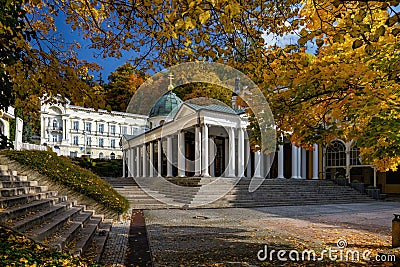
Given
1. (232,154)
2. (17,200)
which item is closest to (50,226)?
(17,200)

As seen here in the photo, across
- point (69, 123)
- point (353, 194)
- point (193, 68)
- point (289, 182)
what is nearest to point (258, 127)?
point (193, 68)

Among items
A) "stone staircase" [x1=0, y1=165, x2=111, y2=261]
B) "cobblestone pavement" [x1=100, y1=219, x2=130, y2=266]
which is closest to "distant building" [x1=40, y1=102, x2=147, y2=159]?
"cobblestone pavement" [x1=100, y1=219, x2=130, y2=266]

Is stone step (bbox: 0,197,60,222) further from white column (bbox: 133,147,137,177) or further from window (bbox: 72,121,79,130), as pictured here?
window (bbox: 72,121,79,130)

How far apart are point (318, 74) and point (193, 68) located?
7.70 ft

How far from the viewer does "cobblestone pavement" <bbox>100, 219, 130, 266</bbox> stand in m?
6.48

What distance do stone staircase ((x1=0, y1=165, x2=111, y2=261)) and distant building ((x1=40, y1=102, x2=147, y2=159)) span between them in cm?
3696

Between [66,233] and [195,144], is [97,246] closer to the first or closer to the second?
[66,233]

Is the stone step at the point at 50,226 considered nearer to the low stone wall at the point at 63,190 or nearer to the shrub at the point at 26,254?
the shrub at the point at 26,254

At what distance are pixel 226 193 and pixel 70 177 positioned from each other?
985 centimetres

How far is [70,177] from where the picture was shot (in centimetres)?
1262

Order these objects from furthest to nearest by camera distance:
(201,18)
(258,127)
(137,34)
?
(258,127)
(137,34)
(201,18)

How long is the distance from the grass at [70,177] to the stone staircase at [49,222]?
197 centimetres

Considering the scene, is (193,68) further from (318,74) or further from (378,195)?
(378,195)

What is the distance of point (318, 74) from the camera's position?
614 cm
